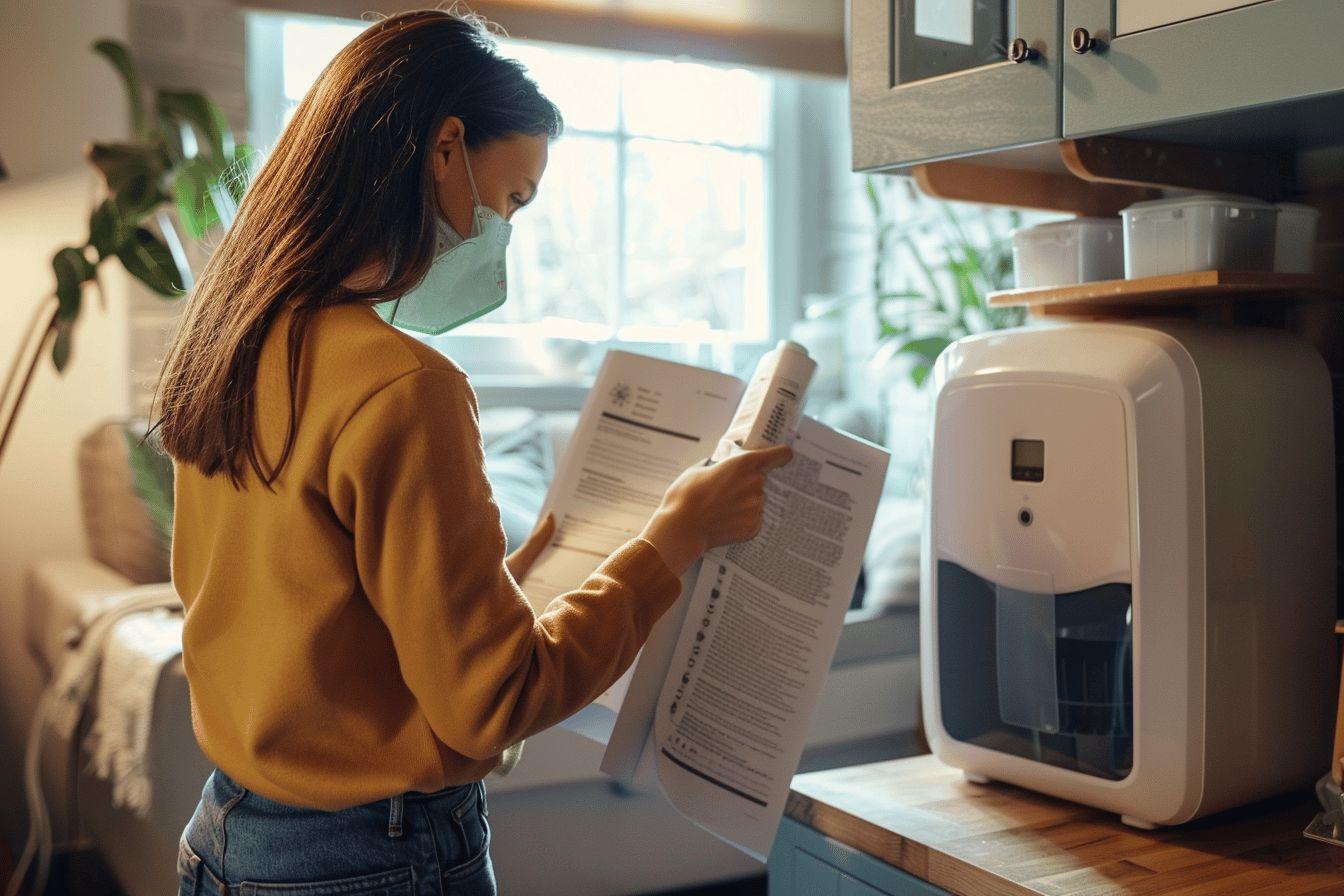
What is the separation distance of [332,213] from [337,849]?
44cm

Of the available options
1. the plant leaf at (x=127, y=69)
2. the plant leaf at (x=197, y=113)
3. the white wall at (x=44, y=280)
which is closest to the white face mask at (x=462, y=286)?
the plant leaf at (x=197, y=113)

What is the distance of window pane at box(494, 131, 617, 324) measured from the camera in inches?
138

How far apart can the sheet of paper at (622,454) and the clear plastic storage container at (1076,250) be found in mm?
318

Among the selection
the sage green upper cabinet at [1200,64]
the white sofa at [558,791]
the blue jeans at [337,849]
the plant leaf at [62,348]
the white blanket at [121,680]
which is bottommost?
the white sofa at [558,791]

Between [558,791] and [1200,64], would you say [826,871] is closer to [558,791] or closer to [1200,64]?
[1200,64]

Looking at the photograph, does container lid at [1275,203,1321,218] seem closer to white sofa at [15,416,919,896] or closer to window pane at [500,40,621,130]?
white sofa at [15,416,919,896]

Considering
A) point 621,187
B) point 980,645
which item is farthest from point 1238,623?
point 621,187

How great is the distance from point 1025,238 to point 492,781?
1.30 meters

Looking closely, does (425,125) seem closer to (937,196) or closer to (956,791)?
(937,196)

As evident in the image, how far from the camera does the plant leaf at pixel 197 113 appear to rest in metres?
2.25

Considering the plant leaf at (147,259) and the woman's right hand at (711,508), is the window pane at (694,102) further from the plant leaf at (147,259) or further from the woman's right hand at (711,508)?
the woman's right hand at (711,508)

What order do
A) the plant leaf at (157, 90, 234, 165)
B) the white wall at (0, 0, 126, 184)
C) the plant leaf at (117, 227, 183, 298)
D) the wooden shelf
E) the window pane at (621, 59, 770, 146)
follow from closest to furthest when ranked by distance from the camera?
the wooden shelf → the plant leaf at (117, 227, 183, 298) → the plant leaf at (157, 90, 234, 165) → the white wall at (0, 0, 126, 184) → the window pane at (621, 59, 770, 146)

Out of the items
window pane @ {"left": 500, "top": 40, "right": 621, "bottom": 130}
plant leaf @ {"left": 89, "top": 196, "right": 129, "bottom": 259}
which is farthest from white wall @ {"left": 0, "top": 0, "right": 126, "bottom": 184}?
window pane @ {"left": 500, "top": 40, "right": 621, "bottom": 130}

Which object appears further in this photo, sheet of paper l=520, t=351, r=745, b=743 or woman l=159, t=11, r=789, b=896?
sheet of paper l=520, t=351, r=745, b=743
